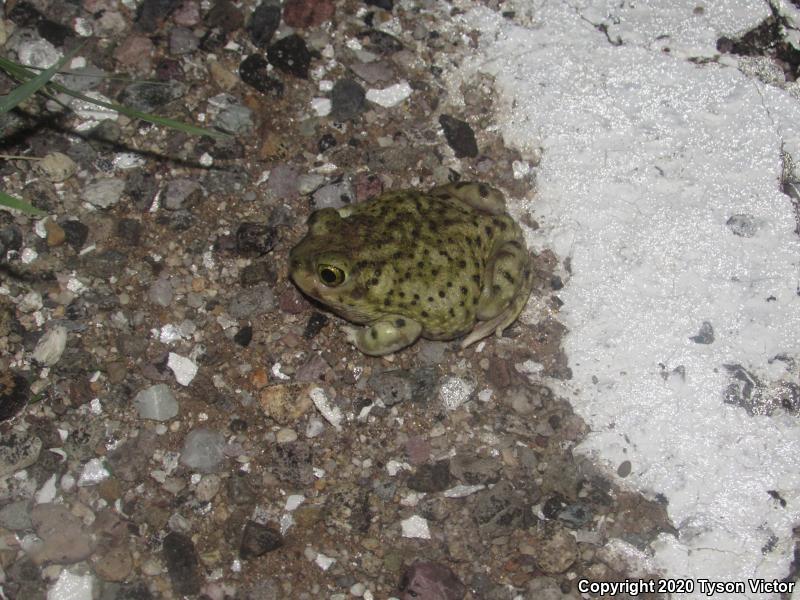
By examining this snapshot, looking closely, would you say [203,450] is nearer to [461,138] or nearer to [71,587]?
[71,587]

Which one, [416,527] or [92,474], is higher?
[416,527]

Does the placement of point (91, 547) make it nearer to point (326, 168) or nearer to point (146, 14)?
point (326, 168)

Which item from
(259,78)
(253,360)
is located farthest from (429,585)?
(259,78)

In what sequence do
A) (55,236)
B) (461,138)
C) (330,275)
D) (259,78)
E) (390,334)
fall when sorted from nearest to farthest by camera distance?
(330,275)
(390,334)
(55,236)
(461,138)
(259,78)

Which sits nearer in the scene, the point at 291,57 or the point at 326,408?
the point at 326,408

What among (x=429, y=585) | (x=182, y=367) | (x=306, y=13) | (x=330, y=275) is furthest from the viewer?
(x=306, y=13)

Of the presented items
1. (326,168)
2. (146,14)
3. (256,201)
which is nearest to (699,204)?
(326,168)

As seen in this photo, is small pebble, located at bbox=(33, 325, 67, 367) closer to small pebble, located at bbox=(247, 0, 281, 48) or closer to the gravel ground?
the gravel ground

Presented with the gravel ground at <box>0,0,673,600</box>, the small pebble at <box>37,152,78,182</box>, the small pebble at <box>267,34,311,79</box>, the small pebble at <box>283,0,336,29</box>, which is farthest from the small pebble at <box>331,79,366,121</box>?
the small pebble at <box>37,152,78,182</box>
